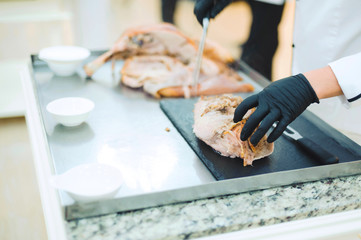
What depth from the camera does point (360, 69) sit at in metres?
0.95

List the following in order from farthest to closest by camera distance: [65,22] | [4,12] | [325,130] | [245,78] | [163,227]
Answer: [65,22]
[4,12]
[245,78]
[325,130]
[163,227]

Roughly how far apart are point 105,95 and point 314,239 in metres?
0.95

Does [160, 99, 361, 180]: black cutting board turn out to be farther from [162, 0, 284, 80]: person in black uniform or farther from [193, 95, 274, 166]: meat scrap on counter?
[162, 0, 284, 80]: person in black uniform

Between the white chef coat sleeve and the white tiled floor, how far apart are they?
1128mm

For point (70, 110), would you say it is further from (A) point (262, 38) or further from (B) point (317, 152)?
(A) point (262, 38)

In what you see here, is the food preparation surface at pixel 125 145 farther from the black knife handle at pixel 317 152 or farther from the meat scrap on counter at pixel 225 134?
the black knife handle at pixel 317 152

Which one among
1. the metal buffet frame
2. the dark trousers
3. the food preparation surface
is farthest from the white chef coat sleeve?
the dark trousers

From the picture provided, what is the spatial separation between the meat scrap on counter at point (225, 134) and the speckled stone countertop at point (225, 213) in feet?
0.42

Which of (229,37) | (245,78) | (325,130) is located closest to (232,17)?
(229,37)

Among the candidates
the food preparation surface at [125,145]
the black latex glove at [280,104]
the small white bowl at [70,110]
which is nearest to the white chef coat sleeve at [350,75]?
the black latex glove at [280,104]

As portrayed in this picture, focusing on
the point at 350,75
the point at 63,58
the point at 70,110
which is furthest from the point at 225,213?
the point at 63,58

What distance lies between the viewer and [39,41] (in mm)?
2506

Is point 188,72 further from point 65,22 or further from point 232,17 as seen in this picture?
point 65,22

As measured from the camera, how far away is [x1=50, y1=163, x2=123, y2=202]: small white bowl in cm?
76
